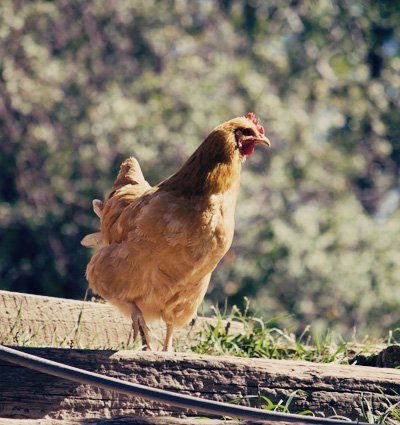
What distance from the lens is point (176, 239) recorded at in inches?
165

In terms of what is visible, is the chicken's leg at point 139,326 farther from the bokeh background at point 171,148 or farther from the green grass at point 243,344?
the bokeh background at point 171,148

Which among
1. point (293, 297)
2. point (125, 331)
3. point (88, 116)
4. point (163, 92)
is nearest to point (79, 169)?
point (88, 116)

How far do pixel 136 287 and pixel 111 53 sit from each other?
8.22 meters

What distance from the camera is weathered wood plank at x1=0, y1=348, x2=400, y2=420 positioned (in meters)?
2.88

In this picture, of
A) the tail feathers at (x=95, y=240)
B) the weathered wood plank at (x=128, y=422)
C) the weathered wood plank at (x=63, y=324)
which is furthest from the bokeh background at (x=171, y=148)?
the weathered wood plank at (x=128, y=422)

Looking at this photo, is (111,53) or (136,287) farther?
(111,53)

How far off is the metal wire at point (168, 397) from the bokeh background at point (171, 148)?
25.3 ft

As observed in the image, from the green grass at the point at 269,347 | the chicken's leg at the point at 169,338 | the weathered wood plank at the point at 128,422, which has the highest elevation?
the weathered wood plank at the point at 128,422

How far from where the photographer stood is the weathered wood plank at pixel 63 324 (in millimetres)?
4137

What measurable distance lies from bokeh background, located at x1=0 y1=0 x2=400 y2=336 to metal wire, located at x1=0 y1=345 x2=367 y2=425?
303 inches

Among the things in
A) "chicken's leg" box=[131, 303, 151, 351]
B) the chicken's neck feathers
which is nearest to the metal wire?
"chicken's leg" box=[131, 303, 151, 351]

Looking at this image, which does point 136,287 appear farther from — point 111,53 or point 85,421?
point 111,53

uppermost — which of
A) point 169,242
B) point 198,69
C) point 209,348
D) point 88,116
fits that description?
point 198,69

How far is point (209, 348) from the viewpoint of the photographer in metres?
4.30
